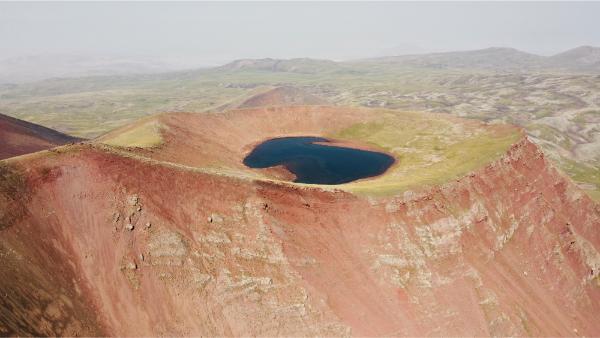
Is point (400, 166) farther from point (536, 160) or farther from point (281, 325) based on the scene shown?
point (281, 325)

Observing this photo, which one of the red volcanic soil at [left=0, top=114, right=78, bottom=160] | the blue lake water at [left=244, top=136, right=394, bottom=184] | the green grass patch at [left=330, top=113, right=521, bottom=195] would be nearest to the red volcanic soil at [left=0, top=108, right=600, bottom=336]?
the green grass patch at [left=330, top=113, right=521, bottom=195]

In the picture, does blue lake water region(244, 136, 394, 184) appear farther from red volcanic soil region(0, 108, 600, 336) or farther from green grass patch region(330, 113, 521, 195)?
→ red volcanic soil region(0, 108, 600, 336)

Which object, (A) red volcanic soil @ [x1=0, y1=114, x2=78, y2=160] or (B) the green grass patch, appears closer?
(B) the green grass patch

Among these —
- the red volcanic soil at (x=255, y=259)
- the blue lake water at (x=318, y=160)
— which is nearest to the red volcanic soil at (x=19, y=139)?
the red volcanic soil at (x=255, y=259)

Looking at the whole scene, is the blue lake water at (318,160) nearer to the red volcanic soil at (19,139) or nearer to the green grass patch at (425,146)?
the green grass patch at (425,146)

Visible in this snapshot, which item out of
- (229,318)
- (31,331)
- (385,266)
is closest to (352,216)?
(385,266)

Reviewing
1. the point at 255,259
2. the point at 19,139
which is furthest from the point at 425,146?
the point at 19,139
